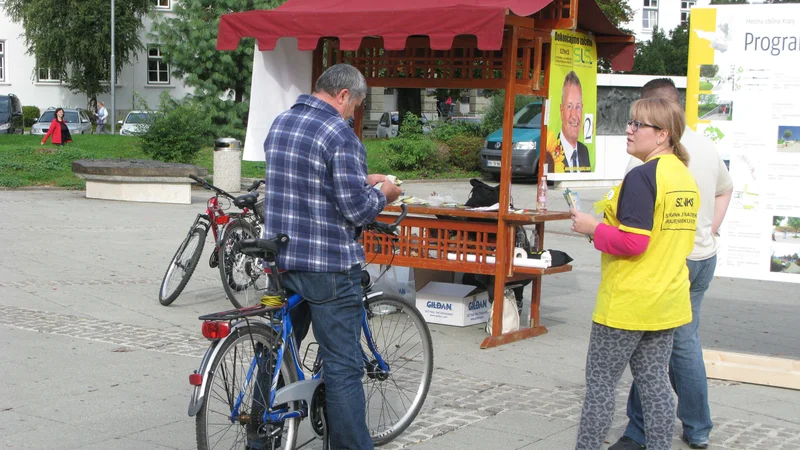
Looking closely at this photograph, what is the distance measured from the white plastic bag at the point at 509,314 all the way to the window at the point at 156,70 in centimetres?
4827

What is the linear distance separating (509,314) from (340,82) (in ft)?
12.9

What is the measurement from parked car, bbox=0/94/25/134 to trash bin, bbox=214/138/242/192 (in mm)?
21938

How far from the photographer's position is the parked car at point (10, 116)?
1511 inches

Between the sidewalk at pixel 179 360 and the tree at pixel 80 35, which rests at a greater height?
the tree at pixel 80 35

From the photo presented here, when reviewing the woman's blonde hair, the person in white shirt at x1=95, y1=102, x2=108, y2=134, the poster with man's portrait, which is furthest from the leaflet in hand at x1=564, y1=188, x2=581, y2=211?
the person in white shirt at x1=95, y1=102, x2=108, y2=134

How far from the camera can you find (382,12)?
750 centimetres

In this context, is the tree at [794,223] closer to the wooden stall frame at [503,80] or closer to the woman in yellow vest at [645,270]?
the wooden stall frame at [503,80]

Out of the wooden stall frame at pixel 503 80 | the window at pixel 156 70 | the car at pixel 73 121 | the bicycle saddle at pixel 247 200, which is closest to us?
the bicycle saddle at pixel 247 200

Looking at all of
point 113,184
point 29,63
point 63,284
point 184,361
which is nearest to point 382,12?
point 184,361

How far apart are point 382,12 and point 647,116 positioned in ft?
11.5

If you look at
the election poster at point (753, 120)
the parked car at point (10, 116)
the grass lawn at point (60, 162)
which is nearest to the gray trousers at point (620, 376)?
the election poster at point (753, 120)

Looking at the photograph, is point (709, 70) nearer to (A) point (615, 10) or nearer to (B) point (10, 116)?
(B) point (10, 116)

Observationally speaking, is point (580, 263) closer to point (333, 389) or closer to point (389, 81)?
point (389, 81)

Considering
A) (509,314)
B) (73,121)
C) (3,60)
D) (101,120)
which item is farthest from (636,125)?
(3,60)
